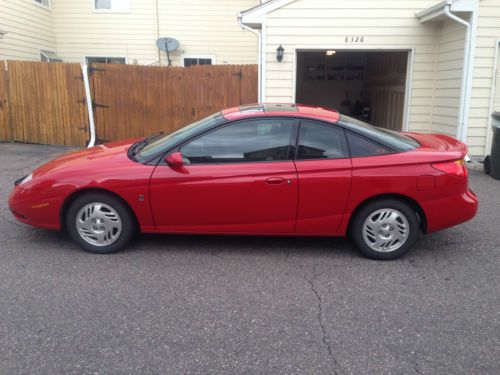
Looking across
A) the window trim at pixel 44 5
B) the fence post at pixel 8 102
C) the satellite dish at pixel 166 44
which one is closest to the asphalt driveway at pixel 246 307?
the fence post at pixel 8 102

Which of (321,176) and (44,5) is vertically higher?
(44,5)

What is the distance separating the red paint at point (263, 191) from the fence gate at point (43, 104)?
23.8 feet

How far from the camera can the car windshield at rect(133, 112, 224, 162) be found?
467cm

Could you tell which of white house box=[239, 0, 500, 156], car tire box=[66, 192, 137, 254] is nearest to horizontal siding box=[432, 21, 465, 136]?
white house box=[239, 0, 500, 156]

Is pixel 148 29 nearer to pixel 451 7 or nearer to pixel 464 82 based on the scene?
pixel 451 7

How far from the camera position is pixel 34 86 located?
37.1ft

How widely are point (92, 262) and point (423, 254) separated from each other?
3326 mm

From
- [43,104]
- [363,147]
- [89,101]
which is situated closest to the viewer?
[363,147]

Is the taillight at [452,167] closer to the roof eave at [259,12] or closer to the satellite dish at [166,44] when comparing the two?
the roof eave at [259,12]

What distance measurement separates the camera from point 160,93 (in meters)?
11.3

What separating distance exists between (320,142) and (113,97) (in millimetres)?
8089

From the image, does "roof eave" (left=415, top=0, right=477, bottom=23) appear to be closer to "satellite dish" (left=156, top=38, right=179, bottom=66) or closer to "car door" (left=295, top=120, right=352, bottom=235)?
"car door" (left=295, top=120, right=352, bottom=235)

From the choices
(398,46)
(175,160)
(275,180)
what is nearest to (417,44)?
(398,46)

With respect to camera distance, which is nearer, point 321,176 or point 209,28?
point 321,176
